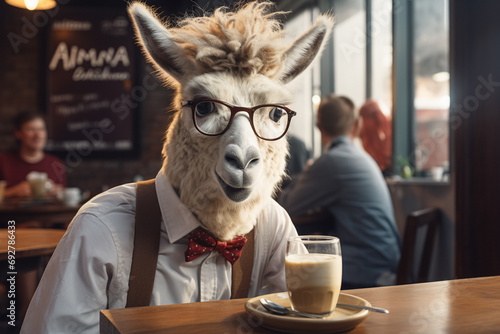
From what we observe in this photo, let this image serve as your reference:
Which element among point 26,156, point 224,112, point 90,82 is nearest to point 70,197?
point 26,156

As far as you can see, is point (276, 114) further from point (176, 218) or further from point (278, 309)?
point (278, 309)

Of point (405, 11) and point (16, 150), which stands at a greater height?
point (405, 11)

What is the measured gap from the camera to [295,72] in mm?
1229

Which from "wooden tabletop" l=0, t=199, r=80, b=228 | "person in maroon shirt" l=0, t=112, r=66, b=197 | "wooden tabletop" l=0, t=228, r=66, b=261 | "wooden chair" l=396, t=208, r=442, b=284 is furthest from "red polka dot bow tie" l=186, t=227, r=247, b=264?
"person in maroon shirt" l=0, t=112, r=66, b=197

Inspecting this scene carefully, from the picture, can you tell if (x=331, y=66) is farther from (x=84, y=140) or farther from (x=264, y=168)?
Answer: (x=264, y=168)

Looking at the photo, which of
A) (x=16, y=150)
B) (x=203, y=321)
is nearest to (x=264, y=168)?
(x=203, y=321)

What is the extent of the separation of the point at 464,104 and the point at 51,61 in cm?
473

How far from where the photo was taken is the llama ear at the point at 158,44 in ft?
3.63

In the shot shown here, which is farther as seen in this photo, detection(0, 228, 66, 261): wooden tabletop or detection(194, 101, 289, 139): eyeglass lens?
detection(0, 228, 66, 261): wooden tabletop

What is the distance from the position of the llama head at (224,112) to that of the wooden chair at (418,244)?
1.64 metres

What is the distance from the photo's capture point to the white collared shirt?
0.96m

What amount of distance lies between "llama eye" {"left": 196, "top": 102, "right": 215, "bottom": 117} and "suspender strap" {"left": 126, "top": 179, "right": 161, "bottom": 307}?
23 cm

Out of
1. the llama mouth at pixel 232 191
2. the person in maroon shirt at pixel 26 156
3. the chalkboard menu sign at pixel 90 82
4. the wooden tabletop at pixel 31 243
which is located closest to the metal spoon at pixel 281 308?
the llama mouth at pixel 232 191

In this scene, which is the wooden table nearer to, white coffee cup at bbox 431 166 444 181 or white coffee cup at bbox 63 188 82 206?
white coffee cup at bbox 431 166 444 181
